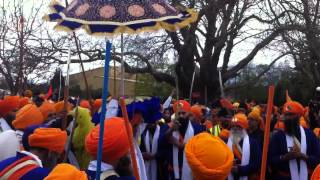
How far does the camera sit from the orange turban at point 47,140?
404 centimetres

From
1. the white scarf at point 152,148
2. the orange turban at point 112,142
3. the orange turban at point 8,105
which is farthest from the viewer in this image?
the white scarf at point 152,148

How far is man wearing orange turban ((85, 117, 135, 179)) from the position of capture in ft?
12.0

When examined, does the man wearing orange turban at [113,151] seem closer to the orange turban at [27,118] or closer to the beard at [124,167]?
the beard at [124,167]

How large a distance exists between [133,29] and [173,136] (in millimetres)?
3665

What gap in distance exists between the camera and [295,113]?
6.68 meters

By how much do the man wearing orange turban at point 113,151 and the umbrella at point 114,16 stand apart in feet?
0.47

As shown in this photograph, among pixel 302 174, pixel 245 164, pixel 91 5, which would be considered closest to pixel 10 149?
pixel 91 5

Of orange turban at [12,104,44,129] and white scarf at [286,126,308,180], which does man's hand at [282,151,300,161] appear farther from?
orange turban at [12,104,44,129]

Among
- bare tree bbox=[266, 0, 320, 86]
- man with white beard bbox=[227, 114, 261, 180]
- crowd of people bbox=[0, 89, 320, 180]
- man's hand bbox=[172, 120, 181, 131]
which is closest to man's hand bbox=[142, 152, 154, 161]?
crowd of people bbox=[0, 89, 320, 180]

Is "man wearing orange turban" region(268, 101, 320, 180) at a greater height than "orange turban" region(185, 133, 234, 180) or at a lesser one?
lesser

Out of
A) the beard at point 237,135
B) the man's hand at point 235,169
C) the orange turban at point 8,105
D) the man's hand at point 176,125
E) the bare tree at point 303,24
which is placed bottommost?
the man's hand at point 235,169

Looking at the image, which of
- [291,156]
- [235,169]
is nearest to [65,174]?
[235,169]

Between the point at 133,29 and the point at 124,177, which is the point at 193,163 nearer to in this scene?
the point at 124,177

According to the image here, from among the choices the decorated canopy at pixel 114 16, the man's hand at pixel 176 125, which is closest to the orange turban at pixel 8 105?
the man's hand at pixel 176 125
